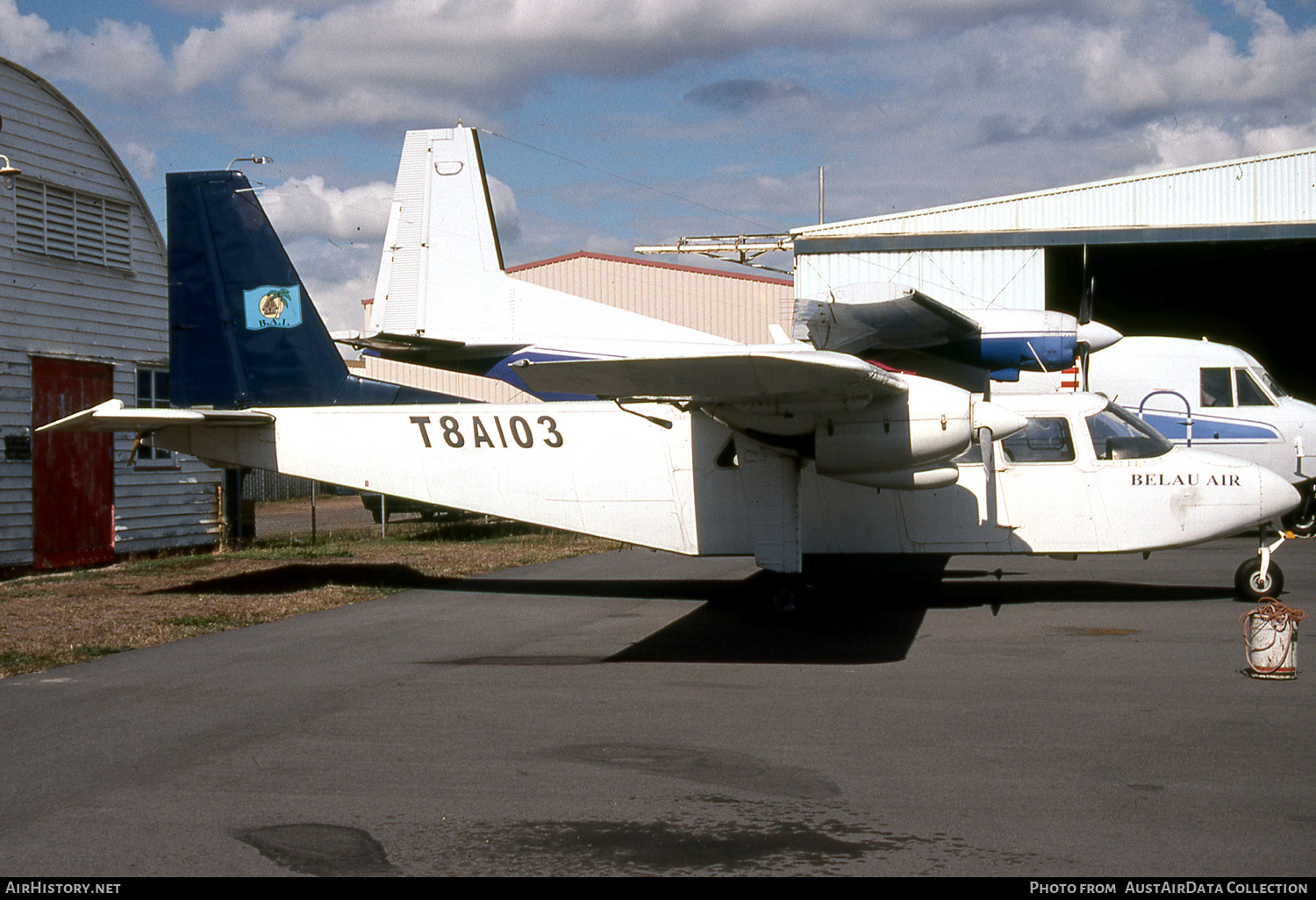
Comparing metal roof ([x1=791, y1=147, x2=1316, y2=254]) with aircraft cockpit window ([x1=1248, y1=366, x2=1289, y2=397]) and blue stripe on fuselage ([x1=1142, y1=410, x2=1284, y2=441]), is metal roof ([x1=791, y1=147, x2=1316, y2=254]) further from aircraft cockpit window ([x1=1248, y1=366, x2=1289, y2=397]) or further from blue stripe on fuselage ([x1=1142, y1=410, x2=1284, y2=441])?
blue stripe on fuselage ([x1=1142, y1=410, x2=1284, y2=441])

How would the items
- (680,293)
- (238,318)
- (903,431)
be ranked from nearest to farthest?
(903,431), (238,318), (680,293)

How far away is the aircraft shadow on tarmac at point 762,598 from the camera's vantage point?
923 centimetres

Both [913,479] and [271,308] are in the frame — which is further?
[271,308]

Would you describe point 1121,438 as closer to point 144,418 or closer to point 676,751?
point 676,751

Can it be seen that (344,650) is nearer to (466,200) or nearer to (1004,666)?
(1004,666)

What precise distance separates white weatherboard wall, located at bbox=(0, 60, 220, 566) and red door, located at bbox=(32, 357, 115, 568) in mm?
145

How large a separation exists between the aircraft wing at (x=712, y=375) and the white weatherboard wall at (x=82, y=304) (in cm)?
1114

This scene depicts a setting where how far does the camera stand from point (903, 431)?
993cm

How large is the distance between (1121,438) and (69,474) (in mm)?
15052

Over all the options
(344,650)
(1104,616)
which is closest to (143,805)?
(344,650)

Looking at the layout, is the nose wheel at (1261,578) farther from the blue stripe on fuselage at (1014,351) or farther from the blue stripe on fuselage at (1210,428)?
the blue stripe on fuselage at (1210,428)

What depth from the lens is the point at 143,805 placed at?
5.18m

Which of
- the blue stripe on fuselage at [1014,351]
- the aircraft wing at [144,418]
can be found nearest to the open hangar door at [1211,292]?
the blue stripe on fuselage at [1014,351]

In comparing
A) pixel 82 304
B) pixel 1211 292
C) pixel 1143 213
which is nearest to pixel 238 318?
pixel 82 304
